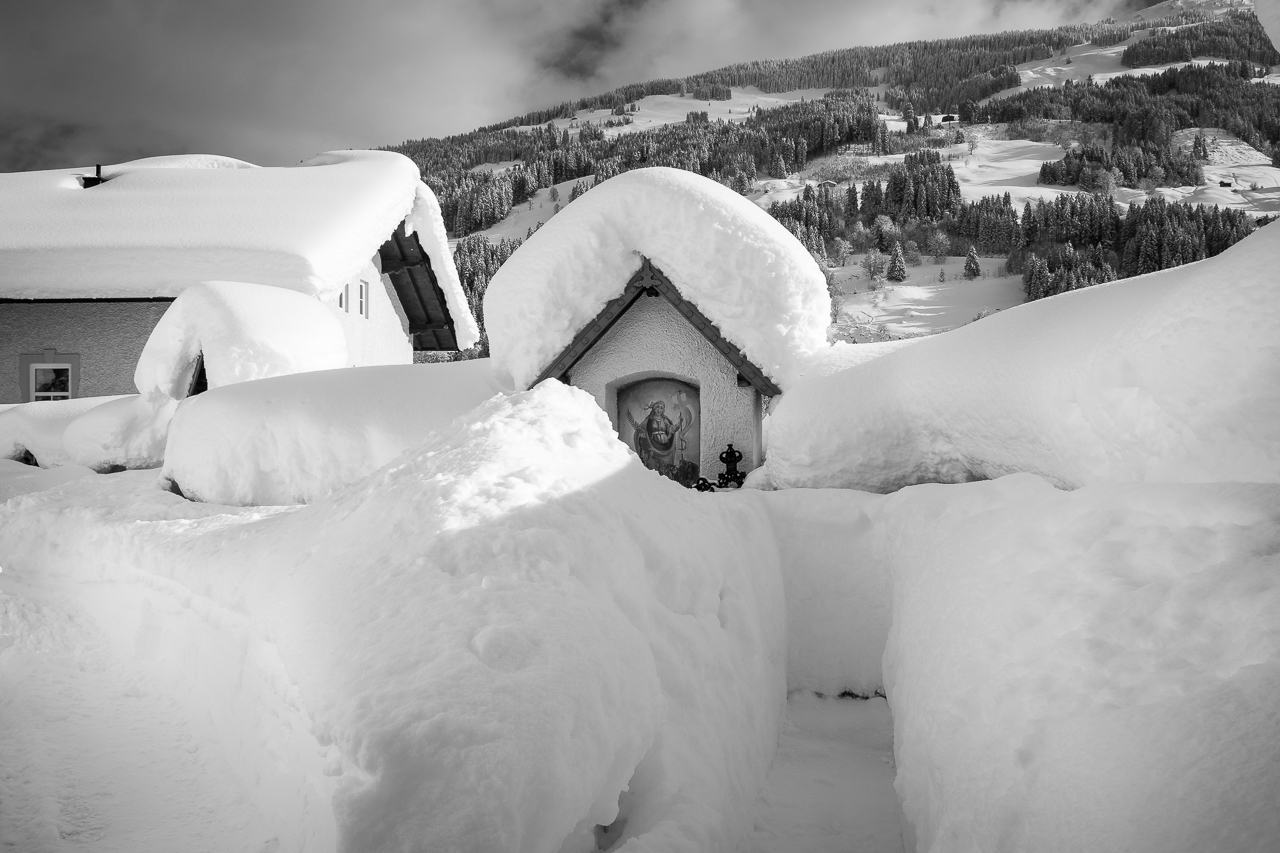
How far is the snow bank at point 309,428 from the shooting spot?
20.9 feet

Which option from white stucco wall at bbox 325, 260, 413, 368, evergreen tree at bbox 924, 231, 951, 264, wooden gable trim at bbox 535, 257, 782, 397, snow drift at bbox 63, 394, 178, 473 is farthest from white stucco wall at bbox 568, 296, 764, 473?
evergreen tree at bbox 924, 231, 951, 264

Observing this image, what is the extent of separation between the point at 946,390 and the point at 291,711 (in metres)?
3.72

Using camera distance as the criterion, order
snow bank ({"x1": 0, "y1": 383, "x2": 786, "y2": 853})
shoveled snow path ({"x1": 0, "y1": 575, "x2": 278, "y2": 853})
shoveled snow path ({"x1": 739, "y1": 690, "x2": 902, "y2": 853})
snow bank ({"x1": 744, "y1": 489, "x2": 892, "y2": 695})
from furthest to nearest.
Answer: snow bank ({"x1": 744, "y1": 489, "x2": 892, "y2": 695}) < shoveled snow path ({"x1": 739, "y1": 690, "x2": 902, "y2": 853}) < shoveled snow path ({"x1": 0, "y1": 575, "x2": 278, "y2": 853}) < snow bank ({"x1": 0, "y1": 383, "x2": 786, "y2": 853})

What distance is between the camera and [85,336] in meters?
11.4

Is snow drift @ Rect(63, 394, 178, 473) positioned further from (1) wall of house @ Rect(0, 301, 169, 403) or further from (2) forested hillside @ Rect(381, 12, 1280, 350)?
(2) forested hillside @ Rect(381, 12, 1280, 350)

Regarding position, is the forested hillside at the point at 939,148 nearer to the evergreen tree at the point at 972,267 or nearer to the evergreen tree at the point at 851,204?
the evergreen tree at the point at 851,204

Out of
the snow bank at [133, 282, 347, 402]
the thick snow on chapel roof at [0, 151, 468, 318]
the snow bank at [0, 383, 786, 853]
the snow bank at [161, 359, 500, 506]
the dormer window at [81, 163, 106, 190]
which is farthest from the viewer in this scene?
the dormer window at [81, 163, 106, 190]

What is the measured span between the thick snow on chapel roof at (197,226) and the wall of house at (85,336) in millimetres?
387

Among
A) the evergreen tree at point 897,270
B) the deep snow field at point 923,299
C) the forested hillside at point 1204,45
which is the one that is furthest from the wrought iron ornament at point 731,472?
the forested hillside at point 1204,45

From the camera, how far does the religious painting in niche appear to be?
24.2 ft

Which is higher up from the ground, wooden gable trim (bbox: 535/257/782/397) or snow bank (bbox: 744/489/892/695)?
wooden gable trim (bbox: 535/257/782/397)

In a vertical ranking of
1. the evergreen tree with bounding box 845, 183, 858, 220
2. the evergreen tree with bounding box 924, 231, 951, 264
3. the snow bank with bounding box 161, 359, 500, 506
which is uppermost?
the evergreen tree with bounding box 845, 183, 858, 220

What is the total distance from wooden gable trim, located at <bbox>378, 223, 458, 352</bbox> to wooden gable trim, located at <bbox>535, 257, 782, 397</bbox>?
9023mm

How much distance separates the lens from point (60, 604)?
5078 millimetres
